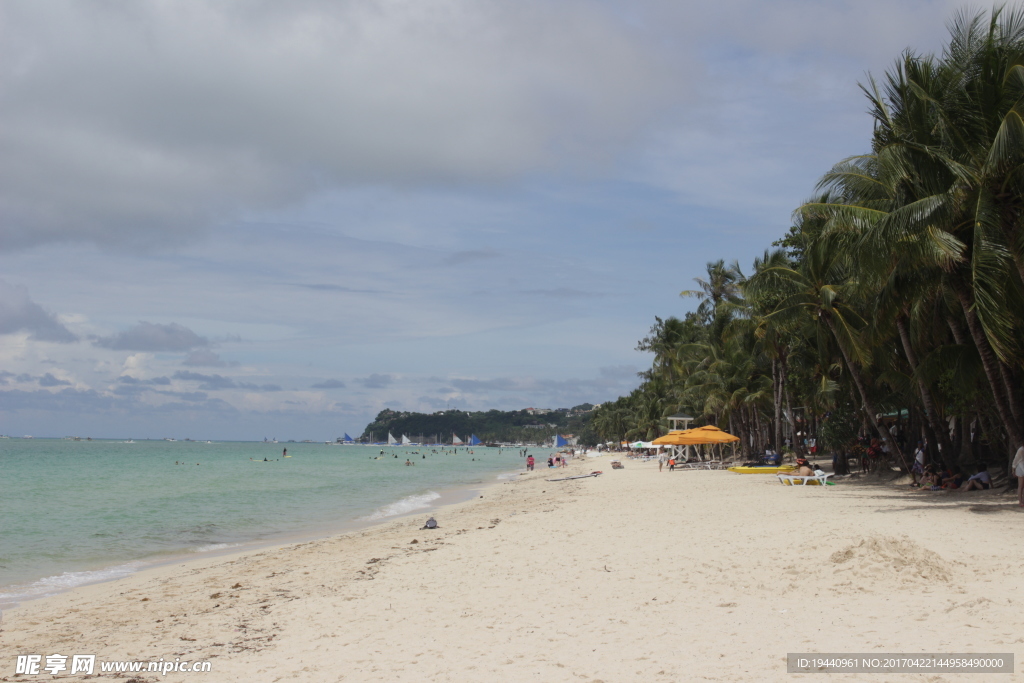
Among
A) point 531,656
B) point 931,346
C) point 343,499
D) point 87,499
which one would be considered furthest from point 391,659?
point 87,499

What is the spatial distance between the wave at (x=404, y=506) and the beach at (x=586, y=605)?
891cm

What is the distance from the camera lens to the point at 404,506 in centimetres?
2334

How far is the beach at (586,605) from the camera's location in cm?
514

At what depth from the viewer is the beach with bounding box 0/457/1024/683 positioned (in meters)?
5.14

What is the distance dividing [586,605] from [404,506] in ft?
57.4

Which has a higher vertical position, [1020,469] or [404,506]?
[1020,469]

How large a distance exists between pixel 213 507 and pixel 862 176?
2165 centimetres

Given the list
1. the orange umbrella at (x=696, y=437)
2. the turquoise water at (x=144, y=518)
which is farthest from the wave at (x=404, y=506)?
the orange umbrella at (x=696, y=437)

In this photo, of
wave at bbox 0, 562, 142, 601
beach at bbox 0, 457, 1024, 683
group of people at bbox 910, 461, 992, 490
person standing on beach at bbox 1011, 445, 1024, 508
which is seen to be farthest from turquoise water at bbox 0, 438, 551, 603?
person standing on beach at bbox 1011, 445, 1024, 508

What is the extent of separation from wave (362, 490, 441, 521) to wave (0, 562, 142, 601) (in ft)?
27.0

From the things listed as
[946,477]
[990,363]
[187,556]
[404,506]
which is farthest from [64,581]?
[946,477]

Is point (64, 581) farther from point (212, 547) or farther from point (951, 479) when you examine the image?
point (951, 479)

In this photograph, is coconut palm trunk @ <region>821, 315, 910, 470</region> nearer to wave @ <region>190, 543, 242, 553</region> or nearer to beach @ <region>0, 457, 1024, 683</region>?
beach @ <region>0, 457, 1024, 683</region>

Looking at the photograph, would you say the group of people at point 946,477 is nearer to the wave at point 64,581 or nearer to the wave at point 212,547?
the wave at point 212,547
